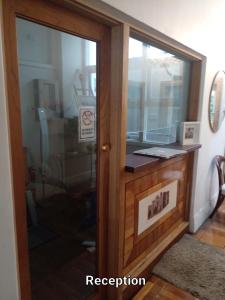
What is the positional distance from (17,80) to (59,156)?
0.56m

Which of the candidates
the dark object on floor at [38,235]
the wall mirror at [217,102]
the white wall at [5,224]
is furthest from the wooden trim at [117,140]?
the wall mirror at [217,102]

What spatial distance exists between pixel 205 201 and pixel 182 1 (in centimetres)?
222

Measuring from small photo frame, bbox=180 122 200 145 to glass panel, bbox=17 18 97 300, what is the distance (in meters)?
1.20

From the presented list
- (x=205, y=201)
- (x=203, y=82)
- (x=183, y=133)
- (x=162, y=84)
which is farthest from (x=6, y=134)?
(x=205, y=201)

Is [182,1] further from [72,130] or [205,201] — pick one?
[205,201]

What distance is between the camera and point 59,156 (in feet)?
4.59

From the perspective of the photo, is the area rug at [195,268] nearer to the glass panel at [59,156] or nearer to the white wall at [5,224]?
the glass panel at [59,156]

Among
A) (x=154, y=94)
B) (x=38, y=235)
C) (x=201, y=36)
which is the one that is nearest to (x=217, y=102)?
(x=201, y=36)

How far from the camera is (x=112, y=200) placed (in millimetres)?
1522

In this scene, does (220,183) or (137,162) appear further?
(220,183)

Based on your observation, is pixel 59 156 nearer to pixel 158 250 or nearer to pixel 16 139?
pixel 16 139

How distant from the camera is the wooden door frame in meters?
0.91

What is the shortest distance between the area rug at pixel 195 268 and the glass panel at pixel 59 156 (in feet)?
2.46

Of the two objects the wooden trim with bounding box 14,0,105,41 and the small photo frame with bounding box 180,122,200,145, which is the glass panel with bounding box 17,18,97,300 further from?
the small photo frame with bounding box 180,122,200,145
